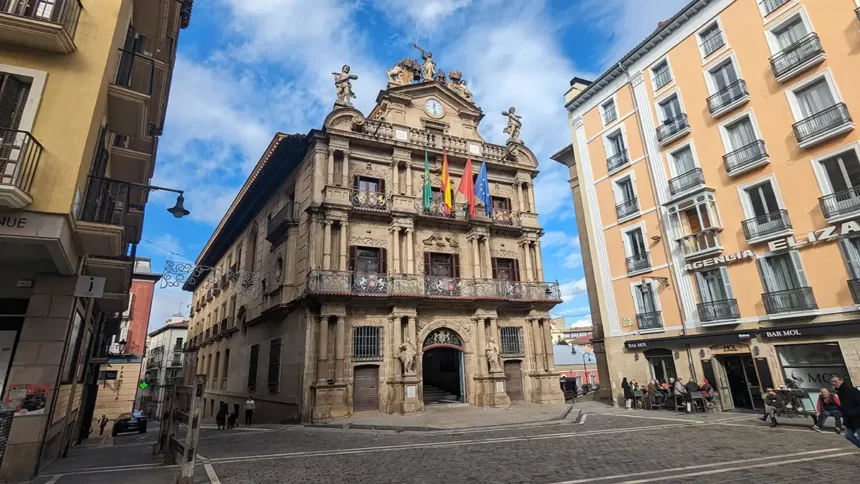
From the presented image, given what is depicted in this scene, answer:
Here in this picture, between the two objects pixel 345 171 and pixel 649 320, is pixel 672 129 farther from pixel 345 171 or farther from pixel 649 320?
pixel 345 171

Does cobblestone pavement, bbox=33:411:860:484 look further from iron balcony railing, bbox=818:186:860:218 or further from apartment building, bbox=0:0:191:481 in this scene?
iron balcony railing, bbox=818:186:860:218

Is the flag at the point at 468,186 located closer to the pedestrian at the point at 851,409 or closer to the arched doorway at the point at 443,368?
the arched doorway at the point at 443,368

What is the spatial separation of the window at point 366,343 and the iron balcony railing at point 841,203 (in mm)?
18335

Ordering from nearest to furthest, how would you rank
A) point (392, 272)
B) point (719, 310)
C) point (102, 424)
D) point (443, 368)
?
point (719, 310) < point (392, 272) < point (443, 368) < point (102, 424)

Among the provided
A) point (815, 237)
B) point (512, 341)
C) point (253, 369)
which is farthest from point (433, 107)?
point (815, 237)

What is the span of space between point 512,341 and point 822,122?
52.3ft

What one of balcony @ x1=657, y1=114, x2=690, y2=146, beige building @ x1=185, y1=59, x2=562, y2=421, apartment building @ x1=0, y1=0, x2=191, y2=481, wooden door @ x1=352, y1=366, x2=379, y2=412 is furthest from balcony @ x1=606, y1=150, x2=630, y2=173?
apartment building @ x1=0, y1=0, x2=191, y2=481

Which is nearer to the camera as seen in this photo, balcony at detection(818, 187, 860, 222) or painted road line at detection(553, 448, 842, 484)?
painted road line at detection(553, 448, 842, 484)

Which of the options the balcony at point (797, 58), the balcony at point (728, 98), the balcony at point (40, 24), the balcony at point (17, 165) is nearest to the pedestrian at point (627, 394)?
the balcony at point (728, 98)

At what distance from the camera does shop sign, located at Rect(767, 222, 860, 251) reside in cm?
1501

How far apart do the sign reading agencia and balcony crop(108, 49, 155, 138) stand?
21.9 meters

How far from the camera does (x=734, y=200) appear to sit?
61.7ft

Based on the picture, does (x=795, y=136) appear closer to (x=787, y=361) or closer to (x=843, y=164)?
(x=843, y=164)

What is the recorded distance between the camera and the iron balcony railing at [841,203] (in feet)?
49.4
